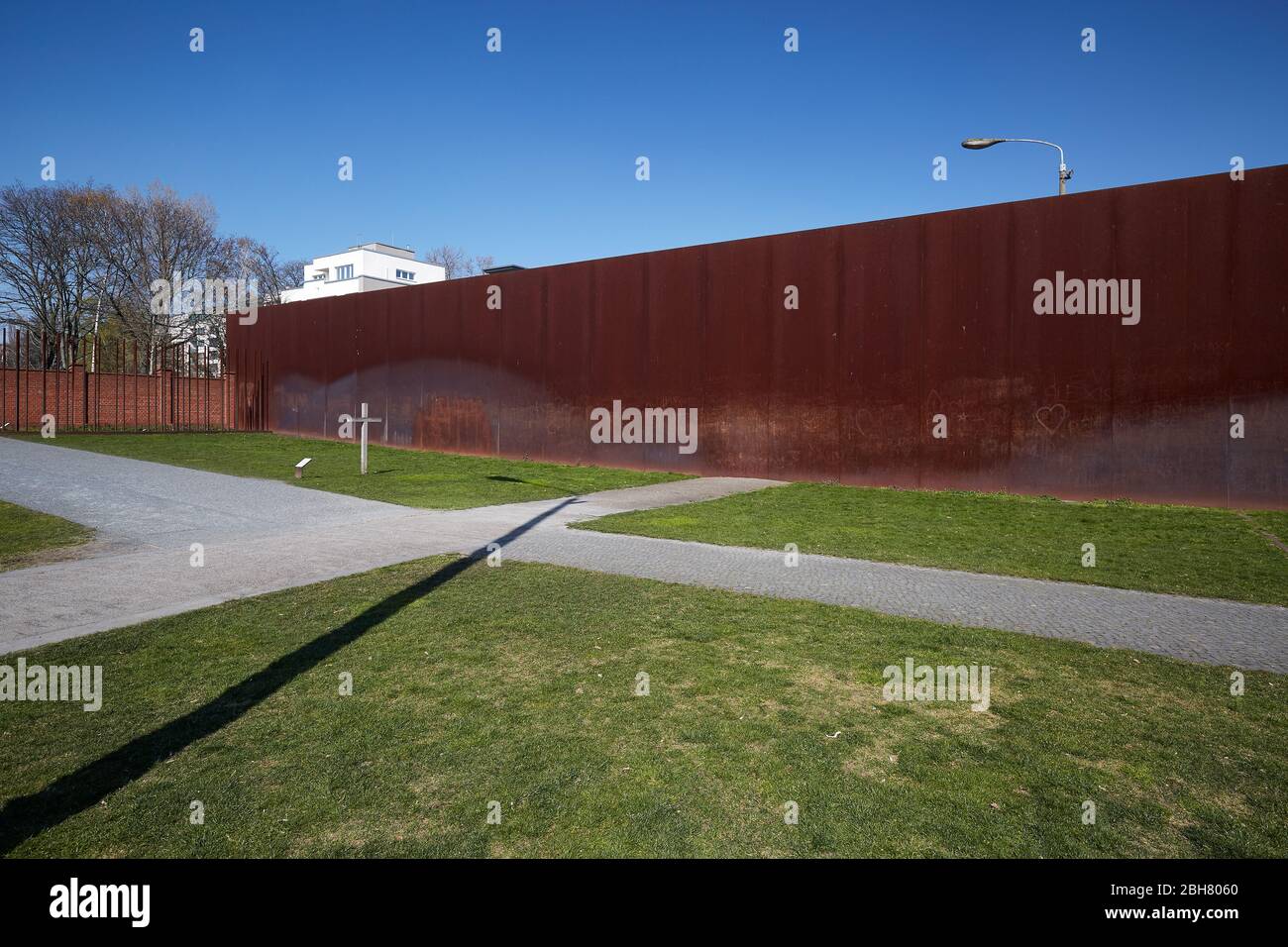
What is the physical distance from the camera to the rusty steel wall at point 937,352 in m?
14.3

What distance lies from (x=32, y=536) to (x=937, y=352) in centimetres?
1643

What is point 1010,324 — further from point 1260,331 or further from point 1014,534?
point 1014,534

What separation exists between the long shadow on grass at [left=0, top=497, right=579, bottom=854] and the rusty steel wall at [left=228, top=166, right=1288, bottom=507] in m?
14.2

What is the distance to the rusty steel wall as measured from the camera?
564 inches

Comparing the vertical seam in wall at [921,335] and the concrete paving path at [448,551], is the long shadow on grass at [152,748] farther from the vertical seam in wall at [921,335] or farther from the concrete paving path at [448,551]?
the vertical seam in wall at [921,335]

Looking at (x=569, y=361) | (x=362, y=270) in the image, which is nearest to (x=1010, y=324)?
(x=569, y=361)

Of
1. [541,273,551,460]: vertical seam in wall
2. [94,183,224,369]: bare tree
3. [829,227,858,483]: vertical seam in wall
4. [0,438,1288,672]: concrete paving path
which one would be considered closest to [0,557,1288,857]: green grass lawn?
[0,438,1288,672]: concrete paving path

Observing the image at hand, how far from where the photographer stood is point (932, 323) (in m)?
17.4

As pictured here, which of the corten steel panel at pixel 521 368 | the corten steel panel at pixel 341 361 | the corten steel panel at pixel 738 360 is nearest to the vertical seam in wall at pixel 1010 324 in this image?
the corten steel panel at pixel 738 360

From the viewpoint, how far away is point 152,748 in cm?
417
